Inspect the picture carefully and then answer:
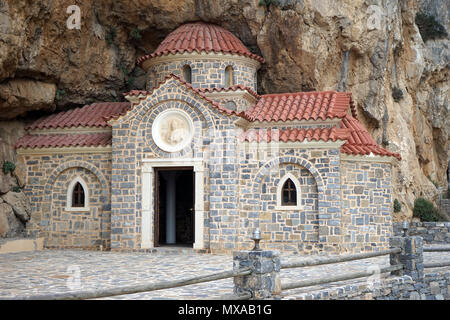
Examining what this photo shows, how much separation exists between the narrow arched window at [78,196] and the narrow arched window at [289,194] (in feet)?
24.3

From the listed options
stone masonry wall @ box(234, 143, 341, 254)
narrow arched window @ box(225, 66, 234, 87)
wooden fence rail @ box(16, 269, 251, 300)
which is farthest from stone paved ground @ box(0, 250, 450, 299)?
narrow arched window @ box(225, 66, 234, 87)

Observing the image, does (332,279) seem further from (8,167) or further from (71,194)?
(8,167)

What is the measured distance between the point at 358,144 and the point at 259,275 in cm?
1050

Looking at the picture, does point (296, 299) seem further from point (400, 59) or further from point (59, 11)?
point (400, 59)

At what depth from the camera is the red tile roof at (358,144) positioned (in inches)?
674

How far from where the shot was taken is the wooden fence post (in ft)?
28.1

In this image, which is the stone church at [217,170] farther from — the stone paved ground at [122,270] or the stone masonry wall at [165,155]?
the stone paved ground at [122,270]

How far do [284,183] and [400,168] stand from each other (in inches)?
401

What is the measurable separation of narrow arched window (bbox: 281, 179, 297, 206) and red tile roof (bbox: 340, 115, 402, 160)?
2.08m

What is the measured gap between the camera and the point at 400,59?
25938 millimetres

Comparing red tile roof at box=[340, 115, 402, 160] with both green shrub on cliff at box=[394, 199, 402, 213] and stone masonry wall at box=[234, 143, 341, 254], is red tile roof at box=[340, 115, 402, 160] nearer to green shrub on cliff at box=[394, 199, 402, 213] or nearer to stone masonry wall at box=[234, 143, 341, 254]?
stone masonry wall at box=[234, 143, 341, 254]

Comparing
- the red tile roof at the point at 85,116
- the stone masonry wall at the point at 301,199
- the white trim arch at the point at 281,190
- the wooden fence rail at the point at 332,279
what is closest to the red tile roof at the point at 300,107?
the stone masonry wall at the point at 301,199

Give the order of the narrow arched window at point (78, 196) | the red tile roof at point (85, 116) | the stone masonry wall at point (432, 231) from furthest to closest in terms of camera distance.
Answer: the stone masonry wall at point (432, 231) → the red tile roof at point (85, 116) → the narrow arched window at point (78, 196)
